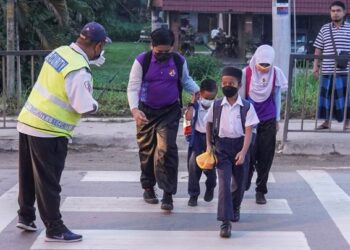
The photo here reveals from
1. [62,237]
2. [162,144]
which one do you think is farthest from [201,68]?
[62,237]

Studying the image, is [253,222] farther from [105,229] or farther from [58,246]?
[58,246]

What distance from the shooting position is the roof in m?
33.3

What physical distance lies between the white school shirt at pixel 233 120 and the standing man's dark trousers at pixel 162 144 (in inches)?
30.7

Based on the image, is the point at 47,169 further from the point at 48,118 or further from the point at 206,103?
the point at 206,103

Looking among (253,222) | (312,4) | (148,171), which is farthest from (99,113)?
(312,4)

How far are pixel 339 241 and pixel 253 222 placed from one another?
0.91m

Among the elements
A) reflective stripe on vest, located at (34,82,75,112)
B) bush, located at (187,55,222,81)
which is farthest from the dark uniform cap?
bush, located at (187,55,222,81)

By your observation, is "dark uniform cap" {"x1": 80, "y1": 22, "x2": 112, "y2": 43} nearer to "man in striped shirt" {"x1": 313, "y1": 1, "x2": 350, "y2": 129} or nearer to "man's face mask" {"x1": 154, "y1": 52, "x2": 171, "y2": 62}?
"man's face mask" {"x1": 154, "y1": 52, "x2": 171, "y2": 62}

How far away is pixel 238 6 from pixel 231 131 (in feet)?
90.3

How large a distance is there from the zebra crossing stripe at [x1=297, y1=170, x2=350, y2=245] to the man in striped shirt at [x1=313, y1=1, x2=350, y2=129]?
69.1 inches

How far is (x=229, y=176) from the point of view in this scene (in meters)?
6.73

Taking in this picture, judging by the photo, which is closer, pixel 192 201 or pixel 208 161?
pixel 208 161

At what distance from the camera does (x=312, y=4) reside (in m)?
33.4

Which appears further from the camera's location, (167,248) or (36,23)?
(36,23)
